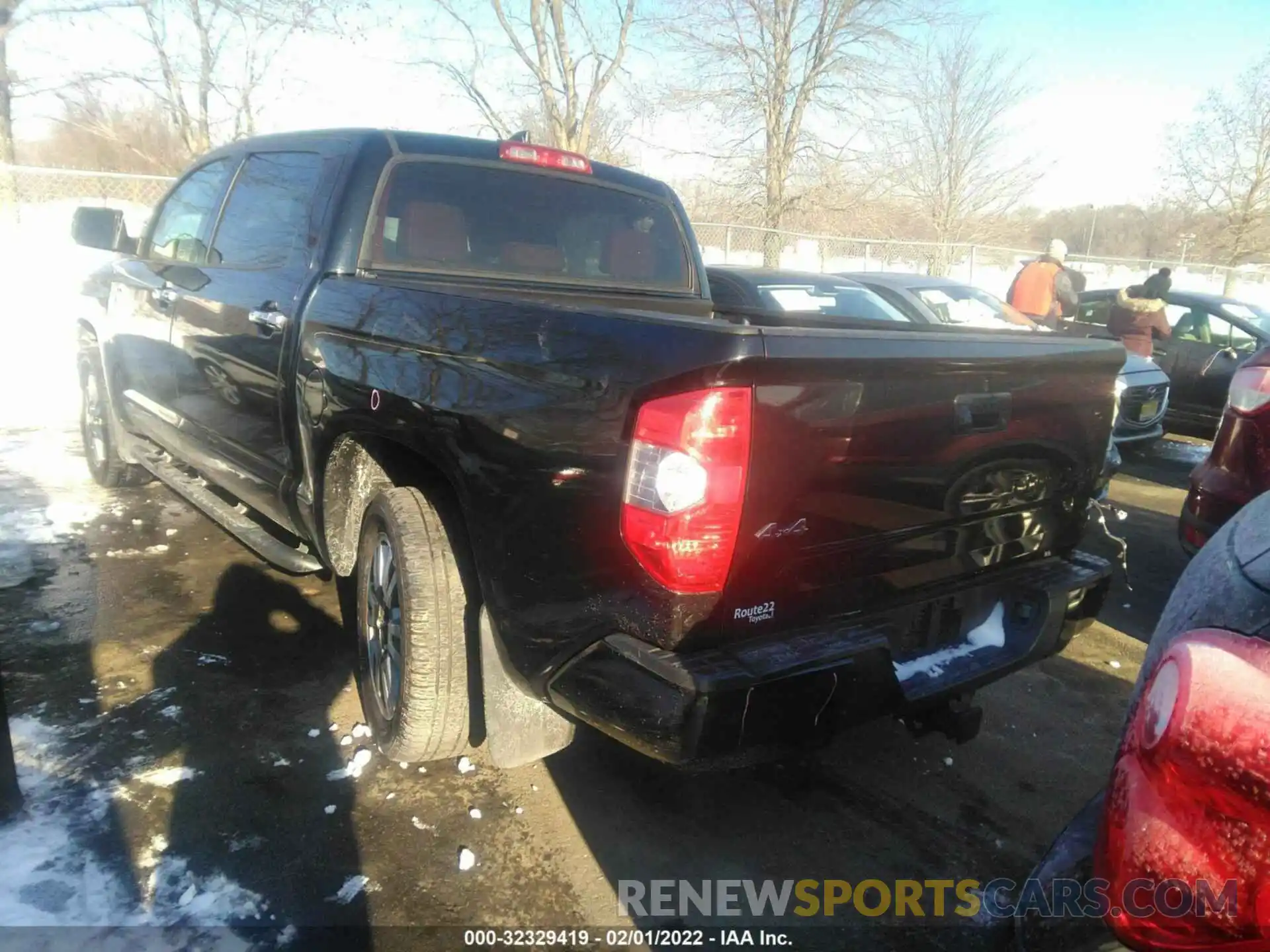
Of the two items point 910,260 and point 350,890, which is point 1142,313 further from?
point 910,260

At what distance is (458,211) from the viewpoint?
133 inches

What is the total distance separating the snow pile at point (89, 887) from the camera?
2115mm

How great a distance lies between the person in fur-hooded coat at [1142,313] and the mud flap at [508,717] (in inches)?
315

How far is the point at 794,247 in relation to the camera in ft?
60.3

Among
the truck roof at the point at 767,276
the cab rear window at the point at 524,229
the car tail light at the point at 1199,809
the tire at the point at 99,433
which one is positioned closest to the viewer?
the car tail light at the point at 1199,809

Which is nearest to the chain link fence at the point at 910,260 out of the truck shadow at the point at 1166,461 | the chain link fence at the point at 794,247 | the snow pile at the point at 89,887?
the chain link fence at the point at 794,247

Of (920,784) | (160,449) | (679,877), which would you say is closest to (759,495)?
(679,877)

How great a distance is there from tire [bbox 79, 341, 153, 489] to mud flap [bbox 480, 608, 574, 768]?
13.2 ft

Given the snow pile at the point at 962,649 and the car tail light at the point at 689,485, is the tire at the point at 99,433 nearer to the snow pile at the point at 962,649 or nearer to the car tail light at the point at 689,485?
the car tail light at the point at 689,485

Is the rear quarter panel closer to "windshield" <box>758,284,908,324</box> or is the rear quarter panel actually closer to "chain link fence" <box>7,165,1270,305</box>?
"windshield" <box>758,284,908,324</box>

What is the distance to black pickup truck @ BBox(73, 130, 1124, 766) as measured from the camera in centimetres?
191

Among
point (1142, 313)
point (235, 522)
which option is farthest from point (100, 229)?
point (1142, 313)

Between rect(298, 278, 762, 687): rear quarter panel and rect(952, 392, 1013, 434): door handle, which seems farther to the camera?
rect(952, 392, 1013, 434): door handle

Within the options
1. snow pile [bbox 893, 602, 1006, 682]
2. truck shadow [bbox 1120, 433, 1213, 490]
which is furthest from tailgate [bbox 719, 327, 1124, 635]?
truck shadow [bbox 1120, 433, 1213, 490]
